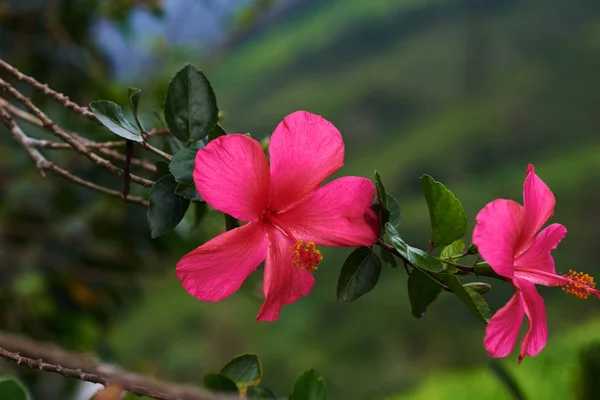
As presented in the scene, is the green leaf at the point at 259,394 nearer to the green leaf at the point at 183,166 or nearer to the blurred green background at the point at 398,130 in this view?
the green leaf at the point at 183,166

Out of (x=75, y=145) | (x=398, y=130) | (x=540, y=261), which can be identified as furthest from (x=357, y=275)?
(x=398, y=130)

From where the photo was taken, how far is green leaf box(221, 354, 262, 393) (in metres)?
0.54

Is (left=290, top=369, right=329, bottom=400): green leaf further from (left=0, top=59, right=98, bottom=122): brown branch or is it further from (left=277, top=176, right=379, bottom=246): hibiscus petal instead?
(left=0, top=59, right=98, bottom=122): brown branch

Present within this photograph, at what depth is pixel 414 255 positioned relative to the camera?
42 cm

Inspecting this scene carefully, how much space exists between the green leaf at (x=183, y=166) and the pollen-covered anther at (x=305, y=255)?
92 millimetres

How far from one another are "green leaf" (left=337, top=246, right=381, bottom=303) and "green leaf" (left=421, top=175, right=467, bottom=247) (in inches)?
2.0

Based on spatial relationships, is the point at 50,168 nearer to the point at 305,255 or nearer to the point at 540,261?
the point at 305,255

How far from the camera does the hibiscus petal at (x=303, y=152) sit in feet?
1.39

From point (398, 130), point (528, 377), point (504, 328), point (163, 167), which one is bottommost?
point (528, 377)

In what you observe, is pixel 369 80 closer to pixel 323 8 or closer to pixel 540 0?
pixel 323 8

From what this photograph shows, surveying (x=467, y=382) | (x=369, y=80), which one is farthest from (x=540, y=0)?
(x=467, y=382)

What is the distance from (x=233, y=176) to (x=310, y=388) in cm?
20

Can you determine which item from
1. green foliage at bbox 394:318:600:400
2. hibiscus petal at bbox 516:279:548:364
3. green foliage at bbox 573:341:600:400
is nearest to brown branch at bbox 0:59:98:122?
hibiscus petal at bbox 516:279:548:364

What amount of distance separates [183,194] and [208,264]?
6 cm
